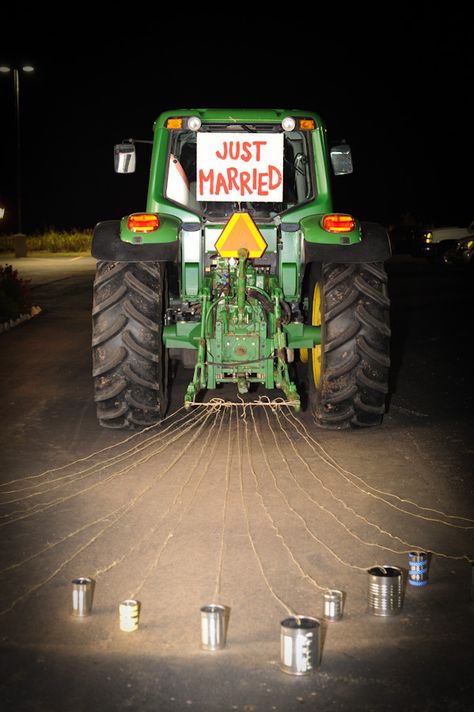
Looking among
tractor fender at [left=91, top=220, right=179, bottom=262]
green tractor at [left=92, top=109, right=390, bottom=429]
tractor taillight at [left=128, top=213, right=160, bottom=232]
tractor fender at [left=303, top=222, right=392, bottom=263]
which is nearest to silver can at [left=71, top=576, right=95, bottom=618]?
green tractor at [left=92, top=109, right=390, bottom=429]

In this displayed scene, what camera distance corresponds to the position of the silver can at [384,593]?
4965 mm

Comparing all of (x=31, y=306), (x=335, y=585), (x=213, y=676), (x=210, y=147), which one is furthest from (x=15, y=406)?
(x=31, y=306)

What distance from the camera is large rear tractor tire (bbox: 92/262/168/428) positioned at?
8.71m

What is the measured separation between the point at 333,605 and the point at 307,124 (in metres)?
5.73

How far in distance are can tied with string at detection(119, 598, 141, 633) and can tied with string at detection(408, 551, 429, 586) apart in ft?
4.84

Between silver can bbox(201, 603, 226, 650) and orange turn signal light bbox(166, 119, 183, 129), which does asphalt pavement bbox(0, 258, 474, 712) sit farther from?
orange turn signal light bbox(166, 119, 183, 129)

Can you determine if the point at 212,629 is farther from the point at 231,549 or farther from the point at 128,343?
the point at 128,343

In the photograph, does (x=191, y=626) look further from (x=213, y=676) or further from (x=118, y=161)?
(x=118, y=161)

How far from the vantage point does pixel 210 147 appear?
8.90 metres

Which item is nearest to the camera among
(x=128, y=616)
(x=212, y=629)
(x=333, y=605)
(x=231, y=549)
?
(x=212, y=629)

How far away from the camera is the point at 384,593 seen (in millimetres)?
4969

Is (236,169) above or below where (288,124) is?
below

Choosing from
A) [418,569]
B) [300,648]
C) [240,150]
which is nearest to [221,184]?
[240,150]

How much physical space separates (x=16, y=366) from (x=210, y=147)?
5191mm
